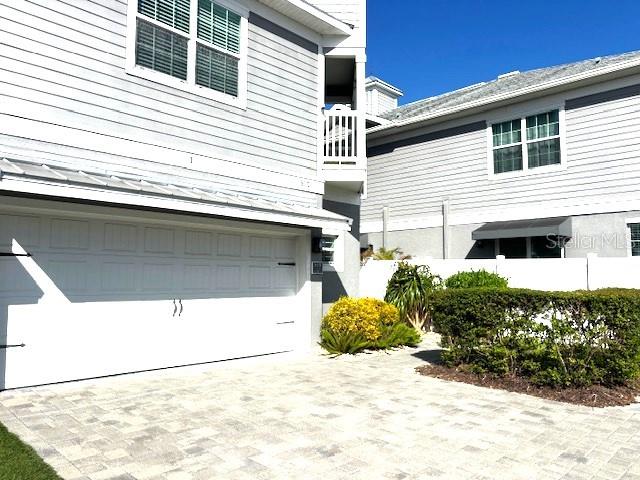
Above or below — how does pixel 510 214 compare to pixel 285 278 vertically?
above

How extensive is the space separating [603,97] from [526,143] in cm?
214

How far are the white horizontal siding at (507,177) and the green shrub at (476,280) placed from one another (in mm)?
2839

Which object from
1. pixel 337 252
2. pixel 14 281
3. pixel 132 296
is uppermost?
pixel 337 252

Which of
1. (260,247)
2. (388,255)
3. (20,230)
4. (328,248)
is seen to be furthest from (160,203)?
(388,255)

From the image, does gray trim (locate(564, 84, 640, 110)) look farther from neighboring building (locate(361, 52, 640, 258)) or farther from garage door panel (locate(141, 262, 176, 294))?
garage door panel (locate(141, 262, 176, 294))

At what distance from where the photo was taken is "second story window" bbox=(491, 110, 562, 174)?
44.6ft

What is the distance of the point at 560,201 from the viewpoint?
43.6 ft

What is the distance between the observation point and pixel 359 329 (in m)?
9.35

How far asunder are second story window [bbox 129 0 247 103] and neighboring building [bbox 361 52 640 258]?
8.46 metres

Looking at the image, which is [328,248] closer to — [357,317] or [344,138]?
[357,317]

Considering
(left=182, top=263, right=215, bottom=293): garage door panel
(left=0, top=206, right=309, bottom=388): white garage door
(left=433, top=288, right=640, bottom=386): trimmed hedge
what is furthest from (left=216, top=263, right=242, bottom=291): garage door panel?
(left=433, top=288, right=640, bottom=386): trimmed hedge

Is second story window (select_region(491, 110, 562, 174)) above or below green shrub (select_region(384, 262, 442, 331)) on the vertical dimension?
above

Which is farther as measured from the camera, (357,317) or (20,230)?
(357,317)

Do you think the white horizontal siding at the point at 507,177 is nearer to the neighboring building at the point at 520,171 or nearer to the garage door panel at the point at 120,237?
the neighboring building at the point at 520,171
